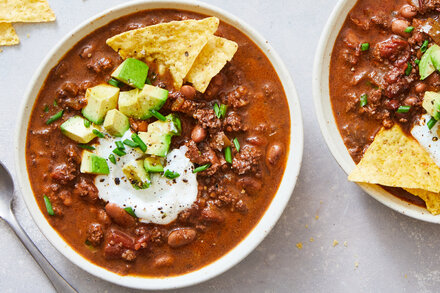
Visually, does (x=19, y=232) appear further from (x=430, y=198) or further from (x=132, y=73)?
(x=430, y=198)

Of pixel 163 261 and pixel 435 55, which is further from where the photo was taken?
pixel 163 261

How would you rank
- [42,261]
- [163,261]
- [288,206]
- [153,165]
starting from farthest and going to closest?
[288,206]
[42,261]
[163,261]
[153,165]

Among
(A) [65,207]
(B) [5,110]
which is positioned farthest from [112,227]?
(B) [5,110]

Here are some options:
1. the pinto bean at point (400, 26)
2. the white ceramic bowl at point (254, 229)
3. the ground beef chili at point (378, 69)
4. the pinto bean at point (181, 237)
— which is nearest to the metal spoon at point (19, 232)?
the white ceramic bowl at point (254, 229)

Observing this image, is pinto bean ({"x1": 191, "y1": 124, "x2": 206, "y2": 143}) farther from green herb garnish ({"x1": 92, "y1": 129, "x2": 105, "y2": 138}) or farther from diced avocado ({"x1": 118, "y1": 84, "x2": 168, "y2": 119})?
green herb garnish ({"x1": 92, "y1": 129, "x2": 105, "y2": 138})

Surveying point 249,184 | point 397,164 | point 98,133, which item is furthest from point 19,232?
point 397,164

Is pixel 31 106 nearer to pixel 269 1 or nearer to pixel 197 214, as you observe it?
pixel 197 214

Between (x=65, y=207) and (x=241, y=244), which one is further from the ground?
(x=65, y=207)
